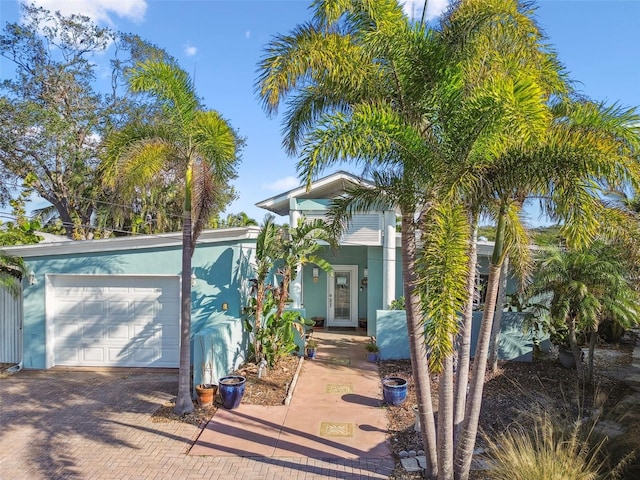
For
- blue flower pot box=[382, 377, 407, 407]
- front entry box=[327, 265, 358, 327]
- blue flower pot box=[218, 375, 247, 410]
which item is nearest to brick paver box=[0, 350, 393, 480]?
blue flower pot box=[218, 375, 247, 410]

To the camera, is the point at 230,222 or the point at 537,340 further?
the point at 230,222

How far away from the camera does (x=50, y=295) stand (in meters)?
11.2

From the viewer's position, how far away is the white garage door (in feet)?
36.3

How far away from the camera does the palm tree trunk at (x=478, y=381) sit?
5.58 m

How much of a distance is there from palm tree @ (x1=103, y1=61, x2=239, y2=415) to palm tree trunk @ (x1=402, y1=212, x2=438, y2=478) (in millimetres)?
3913

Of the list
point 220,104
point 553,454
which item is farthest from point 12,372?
point 553,454

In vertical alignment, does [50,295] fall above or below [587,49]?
below

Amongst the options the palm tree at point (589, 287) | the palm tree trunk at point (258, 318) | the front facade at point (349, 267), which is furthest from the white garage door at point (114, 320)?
the palm tree at point (589, 287)

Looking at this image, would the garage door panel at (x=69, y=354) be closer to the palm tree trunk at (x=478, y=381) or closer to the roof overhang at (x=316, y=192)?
the roof overhang at (x=316, y=192)

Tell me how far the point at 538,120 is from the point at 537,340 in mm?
9249

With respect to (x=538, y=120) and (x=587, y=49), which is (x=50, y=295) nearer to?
(x=538, y=120)

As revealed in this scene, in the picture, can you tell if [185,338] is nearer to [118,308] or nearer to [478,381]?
[118,308]

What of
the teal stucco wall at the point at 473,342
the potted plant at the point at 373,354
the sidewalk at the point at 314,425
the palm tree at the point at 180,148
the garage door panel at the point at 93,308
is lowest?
the sidewalk at the point at 314,425

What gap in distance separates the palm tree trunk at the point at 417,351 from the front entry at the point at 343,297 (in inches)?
426
